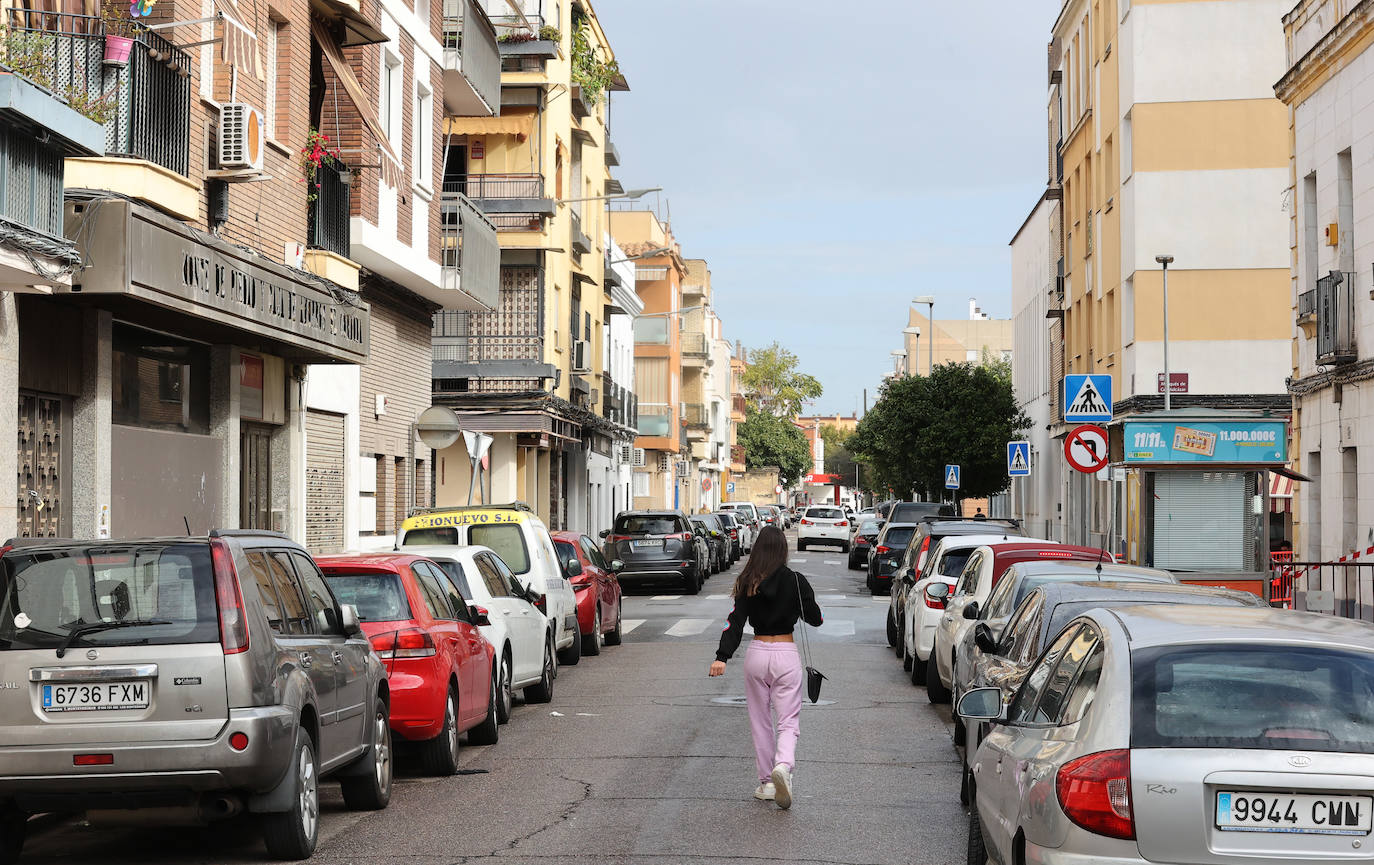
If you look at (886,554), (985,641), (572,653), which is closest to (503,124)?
(886,554)

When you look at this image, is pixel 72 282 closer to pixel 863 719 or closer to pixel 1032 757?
pixel 863 719

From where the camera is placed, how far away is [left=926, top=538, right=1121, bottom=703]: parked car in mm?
14680

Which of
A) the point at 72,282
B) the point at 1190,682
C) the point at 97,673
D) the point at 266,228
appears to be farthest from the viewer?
the point at 266,228

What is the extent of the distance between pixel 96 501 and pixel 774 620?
734 cm

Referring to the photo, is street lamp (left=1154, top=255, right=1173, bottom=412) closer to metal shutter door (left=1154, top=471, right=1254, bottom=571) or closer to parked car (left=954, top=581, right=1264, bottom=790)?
metal shutter door (left=1154, top=471, right=1254, bottom=571)

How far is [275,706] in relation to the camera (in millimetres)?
8219

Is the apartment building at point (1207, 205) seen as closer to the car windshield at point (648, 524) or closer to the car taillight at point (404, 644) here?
the car windshield at point (648, 524)

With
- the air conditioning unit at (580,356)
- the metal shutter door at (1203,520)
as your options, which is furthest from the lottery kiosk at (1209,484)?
the air conditioning unit at (580,356)

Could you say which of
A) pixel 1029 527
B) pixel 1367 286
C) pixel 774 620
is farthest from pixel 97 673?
pixel 1029 527

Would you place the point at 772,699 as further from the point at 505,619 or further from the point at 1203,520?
the point at 1203,520

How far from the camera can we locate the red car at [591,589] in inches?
822

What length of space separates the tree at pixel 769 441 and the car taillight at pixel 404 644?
409 feet

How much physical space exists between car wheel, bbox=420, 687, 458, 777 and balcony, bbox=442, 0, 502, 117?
17678 mm

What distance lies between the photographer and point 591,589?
2116cm
